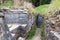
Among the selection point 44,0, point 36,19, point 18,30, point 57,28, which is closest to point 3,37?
point 57,28

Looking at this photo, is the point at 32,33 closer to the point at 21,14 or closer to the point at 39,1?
the point at 21,14

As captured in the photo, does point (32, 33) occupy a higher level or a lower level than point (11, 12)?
lower

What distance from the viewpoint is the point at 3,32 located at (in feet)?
20.1

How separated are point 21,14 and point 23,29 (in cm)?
145

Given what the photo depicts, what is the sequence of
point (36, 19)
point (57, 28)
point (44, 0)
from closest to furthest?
1. point (57, 28)
2. point (36, 19)
3. point (44, 0)

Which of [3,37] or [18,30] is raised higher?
[3,37]

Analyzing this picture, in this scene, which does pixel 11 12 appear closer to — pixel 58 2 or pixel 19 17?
pixel 19 17

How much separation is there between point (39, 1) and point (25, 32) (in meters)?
14.0

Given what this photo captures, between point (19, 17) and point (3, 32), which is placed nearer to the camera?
point (3, 32)

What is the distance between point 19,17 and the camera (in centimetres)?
1553

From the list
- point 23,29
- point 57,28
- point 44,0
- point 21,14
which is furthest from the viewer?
point 44,0

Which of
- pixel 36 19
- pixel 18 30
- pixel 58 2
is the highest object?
pixel 58 2

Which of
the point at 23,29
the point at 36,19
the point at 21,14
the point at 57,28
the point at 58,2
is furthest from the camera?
the point at 36,19

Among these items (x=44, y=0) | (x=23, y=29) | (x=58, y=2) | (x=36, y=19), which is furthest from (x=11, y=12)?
(x=44, y=0)
